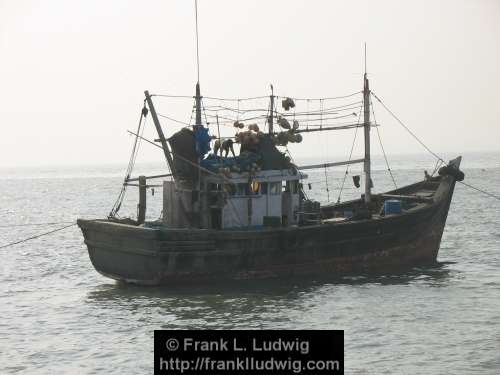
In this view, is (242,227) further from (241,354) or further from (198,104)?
(241,354)

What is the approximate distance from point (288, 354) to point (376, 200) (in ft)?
58.4

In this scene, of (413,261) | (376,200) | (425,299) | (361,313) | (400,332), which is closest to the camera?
(400,332)

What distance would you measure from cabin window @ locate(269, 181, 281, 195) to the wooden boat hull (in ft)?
7.48

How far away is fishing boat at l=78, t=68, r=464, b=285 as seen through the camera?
28.9 metres

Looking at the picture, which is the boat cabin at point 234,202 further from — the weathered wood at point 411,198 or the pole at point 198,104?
the weathered wood at point 411,198

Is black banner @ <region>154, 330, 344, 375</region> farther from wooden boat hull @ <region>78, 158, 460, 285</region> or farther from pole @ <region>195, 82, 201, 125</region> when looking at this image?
pole @ <region>195, 82, 201, 125</region>

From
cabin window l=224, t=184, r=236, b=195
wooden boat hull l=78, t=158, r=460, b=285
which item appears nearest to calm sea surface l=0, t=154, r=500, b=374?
wooden boat hull l=78, t=158, r=460, b=285

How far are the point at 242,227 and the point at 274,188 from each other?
215 centimetres

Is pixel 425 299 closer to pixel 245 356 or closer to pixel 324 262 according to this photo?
pixel 324 262

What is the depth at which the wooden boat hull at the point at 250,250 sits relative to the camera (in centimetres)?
2855

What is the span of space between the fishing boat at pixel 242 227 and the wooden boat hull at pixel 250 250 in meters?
0.04

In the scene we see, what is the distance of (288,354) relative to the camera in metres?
20.2

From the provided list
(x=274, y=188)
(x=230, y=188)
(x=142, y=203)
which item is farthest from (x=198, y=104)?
(x=142, y=203)

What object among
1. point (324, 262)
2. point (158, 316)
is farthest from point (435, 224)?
point (158, 316)
